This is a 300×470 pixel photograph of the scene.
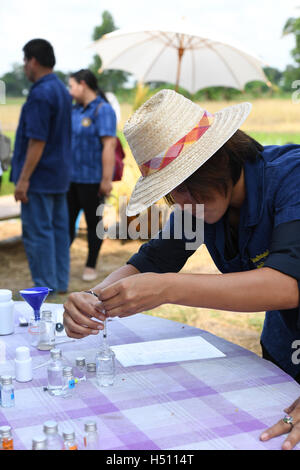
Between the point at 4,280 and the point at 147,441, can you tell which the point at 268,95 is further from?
the point at 147,441

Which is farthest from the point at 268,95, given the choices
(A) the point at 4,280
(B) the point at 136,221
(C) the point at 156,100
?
(C) the point at 156,100

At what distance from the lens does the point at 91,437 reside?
1188mm

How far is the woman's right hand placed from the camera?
1544 mm

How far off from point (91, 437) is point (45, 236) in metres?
3.21

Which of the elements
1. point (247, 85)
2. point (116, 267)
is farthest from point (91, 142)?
point (247, 85)

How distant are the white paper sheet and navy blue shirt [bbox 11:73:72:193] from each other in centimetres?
256

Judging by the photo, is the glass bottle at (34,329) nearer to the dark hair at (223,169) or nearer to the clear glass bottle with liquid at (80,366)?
the clear glass bottle with liquid at (80,366)

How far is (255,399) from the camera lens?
140 centimetres

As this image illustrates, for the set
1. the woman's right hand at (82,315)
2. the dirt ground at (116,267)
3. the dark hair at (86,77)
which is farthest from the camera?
the dark hair at (86,77)

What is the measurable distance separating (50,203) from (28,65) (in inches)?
41.7

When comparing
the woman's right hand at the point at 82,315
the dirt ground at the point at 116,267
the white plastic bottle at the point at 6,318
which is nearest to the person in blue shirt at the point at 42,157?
the dirt ground at the point at 116,267

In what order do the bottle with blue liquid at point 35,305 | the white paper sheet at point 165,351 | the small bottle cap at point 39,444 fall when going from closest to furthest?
1. the small bottle cap at point 39,444
2. the white paper sheet at point 165,351
3. the bottle with blue liquid at point 35,305

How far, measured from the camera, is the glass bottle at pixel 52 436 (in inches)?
45.9

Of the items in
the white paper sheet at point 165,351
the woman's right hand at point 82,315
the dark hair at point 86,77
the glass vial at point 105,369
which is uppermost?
the dark hair at point 86,77
